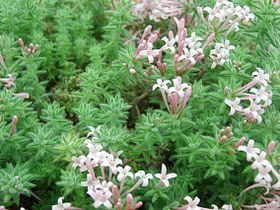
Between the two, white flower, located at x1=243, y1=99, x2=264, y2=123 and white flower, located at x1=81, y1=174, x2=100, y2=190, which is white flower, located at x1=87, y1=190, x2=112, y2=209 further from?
white flower, located at x1=243, y1=99, x2=264, y2=123

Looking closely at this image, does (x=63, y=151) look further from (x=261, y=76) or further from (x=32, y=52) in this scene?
(x=261, y=76)

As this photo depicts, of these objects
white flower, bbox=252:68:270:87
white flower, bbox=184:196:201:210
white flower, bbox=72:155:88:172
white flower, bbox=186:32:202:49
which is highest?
white flower, bbox=186:32:202:49

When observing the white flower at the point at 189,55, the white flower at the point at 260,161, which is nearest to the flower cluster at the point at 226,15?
the white flower at the point at 189,55

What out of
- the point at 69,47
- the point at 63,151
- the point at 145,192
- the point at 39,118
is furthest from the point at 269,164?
the point at 69,47

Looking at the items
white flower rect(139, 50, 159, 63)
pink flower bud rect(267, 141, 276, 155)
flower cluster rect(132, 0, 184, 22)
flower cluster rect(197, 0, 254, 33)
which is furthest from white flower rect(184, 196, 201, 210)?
flower cluster rect(132, 0, 184, 22)

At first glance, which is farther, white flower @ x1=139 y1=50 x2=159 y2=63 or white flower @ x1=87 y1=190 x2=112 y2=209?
white flower @ x1=139 y1=50 x2=159 y2=63

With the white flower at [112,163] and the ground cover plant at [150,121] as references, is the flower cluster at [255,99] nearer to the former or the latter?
the ground cover plant at [150,121]

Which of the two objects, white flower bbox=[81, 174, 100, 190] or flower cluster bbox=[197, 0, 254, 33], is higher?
flower cluster bbox=[197, 0, 254, 33]

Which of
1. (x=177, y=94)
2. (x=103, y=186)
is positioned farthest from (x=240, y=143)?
(x=103, y=186)
